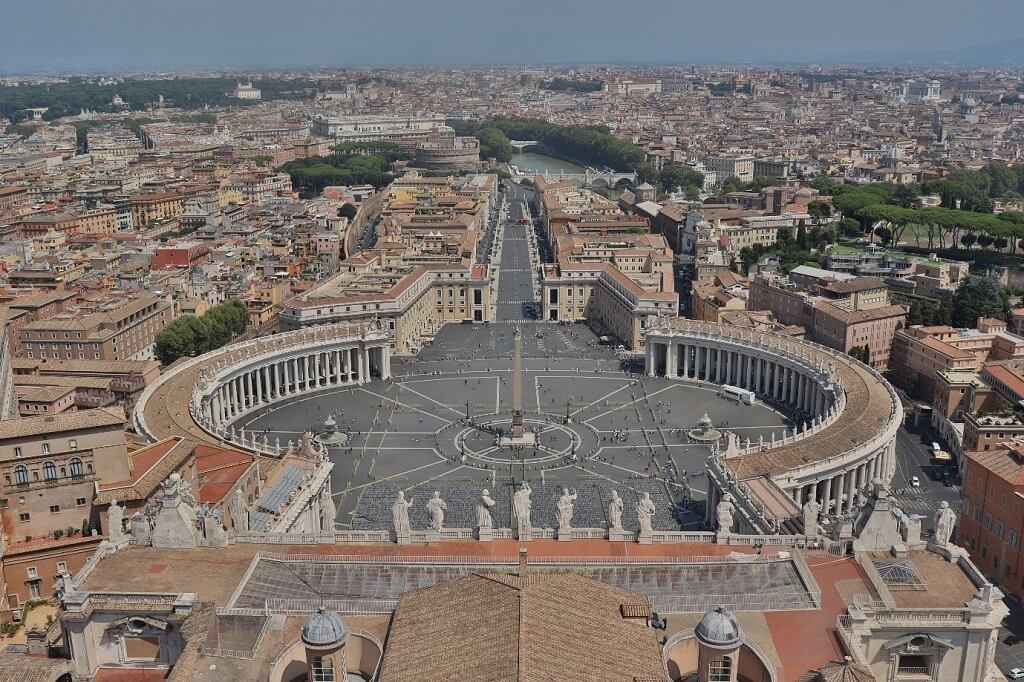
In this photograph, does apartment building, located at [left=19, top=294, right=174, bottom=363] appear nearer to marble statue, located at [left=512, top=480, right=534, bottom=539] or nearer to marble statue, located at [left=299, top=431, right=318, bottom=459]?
marble statue, located at [left=299, top=431, right=318, bottom=459]

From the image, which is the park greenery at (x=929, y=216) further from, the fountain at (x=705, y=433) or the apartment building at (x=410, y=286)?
the fountain at (x=705, y=433)

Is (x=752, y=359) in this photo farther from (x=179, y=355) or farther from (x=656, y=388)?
(x=179, y=355)

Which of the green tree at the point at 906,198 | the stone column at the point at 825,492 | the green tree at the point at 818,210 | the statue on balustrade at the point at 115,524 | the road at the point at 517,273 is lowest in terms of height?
the road at the point at 517,273

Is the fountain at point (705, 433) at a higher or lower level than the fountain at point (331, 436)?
higher

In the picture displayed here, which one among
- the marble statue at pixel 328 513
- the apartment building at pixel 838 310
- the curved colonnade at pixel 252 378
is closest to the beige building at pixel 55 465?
the marble statue at pixel 328 513

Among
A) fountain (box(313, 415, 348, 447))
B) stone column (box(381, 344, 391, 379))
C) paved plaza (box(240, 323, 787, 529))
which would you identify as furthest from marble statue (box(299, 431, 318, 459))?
stone column (box(381, 344, 391, 379))

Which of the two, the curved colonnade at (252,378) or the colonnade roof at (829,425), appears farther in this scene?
the curved colonnade at (252,378)
